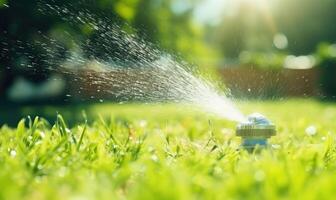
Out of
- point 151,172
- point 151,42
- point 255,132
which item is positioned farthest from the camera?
point 151,42

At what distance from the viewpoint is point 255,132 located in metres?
2.87

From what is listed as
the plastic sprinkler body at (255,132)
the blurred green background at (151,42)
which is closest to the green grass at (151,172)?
the plastic sprinkler body at (255,132)

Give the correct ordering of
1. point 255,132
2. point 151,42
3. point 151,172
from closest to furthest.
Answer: point 151,172
point 255,132
point 151,42

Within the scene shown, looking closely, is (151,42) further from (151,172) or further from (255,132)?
(151,172)

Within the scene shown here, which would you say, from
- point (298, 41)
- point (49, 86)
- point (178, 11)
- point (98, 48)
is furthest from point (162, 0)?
point (298, 41)

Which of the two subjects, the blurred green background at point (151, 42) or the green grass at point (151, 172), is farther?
the blurred green background at point (151, 42)

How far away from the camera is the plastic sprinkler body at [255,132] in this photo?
9.39 feet

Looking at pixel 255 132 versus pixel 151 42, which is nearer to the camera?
pixel 255 132

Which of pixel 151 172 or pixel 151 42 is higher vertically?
pixel 151 42

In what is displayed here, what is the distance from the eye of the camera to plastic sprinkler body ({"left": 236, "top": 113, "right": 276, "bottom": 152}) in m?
2.86

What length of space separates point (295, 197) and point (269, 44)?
49184 mm

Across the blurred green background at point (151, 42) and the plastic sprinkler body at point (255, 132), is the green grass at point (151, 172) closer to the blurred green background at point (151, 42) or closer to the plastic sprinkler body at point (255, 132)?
the plastic sprinkler body at point (255, 132)

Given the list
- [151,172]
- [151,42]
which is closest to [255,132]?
[151,172]

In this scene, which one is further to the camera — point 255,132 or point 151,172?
point 255,132
